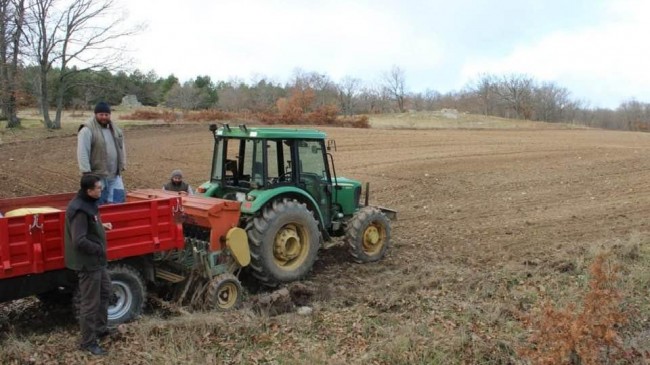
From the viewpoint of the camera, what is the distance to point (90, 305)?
4.98m

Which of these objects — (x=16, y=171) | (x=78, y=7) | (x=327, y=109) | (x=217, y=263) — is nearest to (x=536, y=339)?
(x=217, y=263)

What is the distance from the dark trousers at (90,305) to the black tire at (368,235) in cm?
385

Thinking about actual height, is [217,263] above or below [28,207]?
below

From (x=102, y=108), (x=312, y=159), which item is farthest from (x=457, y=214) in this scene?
(x=102, y=108)

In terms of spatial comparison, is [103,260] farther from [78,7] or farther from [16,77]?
[78,7]

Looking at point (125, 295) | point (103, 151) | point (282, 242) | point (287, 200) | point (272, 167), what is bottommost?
point (125, 295)

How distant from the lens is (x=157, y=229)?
587cm

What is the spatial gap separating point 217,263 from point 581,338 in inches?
149

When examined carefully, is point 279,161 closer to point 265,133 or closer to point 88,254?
point 265,133

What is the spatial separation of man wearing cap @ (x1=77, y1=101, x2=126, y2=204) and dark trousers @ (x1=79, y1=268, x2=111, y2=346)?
5.14 feet

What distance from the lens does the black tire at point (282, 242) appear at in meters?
6.83

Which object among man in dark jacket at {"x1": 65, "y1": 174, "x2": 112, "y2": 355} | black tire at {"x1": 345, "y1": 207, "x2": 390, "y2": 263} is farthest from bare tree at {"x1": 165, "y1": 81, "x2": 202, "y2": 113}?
Result: man in dark jacket at {"x1": 65, "y1": 174, "x2": 112, "y2": 355}

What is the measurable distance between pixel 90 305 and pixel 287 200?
111 inches

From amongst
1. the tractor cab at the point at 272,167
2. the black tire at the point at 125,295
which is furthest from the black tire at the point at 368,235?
the black tire at the point at 125,295
